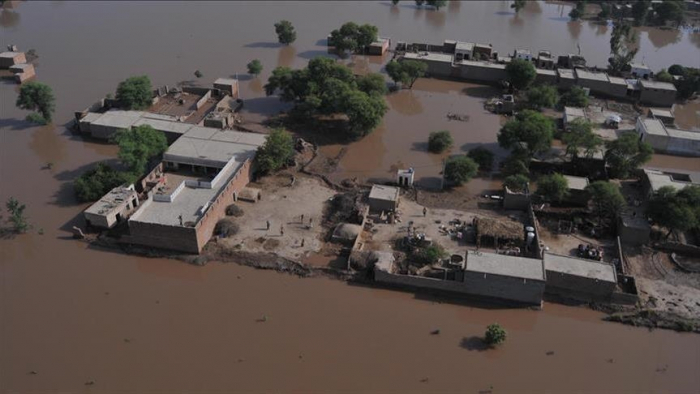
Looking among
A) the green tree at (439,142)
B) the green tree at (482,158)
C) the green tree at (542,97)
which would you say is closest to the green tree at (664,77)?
the green tree at (542,97)

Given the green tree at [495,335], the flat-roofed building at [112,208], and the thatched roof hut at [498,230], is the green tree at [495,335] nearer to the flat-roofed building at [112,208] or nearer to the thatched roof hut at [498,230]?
the thatched roof hut at [498,230]

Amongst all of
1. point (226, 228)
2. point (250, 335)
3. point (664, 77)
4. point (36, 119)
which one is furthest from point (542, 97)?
point (36, 119)

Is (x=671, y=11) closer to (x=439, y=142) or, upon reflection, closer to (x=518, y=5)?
(x=518, y=5)

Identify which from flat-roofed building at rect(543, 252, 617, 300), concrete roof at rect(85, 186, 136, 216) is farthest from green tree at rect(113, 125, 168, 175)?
flat-roofed building at rect(543, 252, 617, 300)

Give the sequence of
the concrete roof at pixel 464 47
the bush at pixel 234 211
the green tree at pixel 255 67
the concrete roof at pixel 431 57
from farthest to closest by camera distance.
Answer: the concrete roof at pixel 464 47 → the concrete roof at pixel 431 57 → the green tree at pixel 255 67 → the bush at pixel 234 211

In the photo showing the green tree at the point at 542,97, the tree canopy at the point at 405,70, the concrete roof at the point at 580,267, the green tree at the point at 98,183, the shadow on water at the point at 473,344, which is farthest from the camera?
the tree canopy at the point at 405,70

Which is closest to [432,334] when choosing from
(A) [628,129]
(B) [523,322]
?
(B) [523,322]

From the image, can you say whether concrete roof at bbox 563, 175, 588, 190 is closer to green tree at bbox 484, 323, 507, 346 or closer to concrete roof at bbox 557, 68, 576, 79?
green tree at bbox 484, 323, 507, 346
